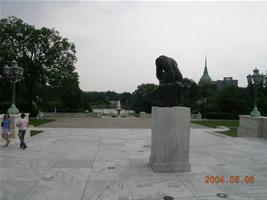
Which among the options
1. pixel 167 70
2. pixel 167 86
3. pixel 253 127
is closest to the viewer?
pixel 167 86

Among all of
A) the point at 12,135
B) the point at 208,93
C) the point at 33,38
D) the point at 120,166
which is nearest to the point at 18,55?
the point at 33,38

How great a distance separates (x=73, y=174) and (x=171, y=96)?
351 centimetres

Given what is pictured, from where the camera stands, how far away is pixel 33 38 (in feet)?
110

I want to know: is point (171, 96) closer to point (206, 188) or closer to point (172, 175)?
point (172, 175)

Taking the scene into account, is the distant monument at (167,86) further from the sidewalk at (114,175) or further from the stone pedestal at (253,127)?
the stone pedestal at (253,127)

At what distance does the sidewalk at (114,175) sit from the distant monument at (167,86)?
2041 millimetres

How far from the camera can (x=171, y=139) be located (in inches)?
280

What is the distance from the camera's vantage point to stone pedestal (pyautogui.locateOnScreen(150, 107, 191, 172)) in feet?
23.2

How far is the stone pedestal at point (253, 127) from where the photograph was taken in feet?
51.4

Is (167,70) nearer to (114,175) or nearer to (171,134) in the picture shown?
(171,134)

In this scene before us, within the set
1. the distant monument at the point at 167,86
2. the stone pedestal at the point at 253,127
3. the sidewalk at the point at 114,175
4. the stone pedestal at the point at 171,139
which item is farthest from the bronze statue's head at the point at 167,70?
the stone pedestal at the point at 253,127
